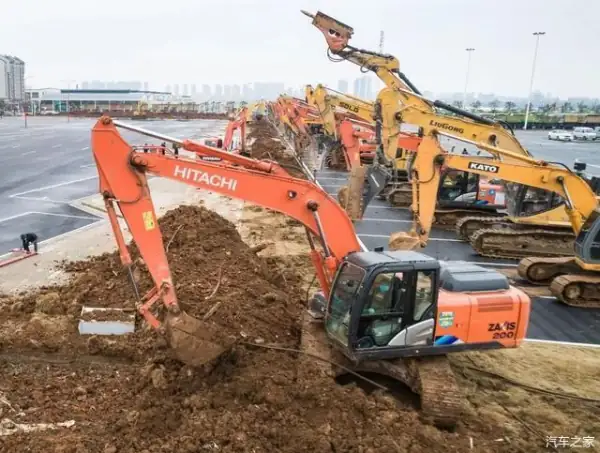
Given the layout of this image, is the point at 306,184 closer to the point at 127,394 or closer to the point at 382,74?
the point at 127,394

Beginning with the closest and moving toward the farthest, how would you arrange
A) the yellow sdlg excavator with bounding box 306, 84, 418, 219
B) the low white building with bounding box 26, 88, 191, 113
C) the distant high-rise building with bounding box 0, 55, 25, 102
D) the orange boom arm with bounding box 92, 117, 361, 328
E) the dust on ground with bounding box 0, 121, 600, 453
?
the dust on ground with bounding box 0, 121, 600, 453
the orange boom arm with bounding box 92, 117, 361, 328
the yellow sdlg excavator with bounding box 306, 84, 418, 219
the distant high-rise building with bounding box 0, 55, 25, 102
the low white building with bounding box 26, 88, 191, 113

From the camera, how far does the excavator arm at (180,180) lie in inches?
271

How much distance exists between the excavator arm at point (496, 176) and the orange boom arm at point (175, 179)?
5.33 meters

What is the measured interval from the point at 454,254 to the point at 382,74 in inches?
256

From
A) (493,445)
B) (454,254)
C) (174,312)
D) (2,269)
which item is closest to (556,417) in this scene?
(493,445)

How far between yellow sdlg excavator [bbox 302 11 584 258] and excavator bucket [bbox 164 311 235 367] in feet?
30.4

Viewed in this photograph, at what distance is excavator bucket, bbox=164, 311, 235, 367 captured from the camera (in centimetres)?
698

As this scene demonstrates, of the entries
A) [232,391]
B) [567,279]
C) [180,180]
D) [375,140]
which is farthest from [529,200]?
[180,180]

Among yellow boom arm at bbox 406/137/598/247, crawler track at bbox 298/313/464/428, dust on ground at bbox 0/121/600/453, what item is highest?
yellow boom arm at bbox 406/137/598/247

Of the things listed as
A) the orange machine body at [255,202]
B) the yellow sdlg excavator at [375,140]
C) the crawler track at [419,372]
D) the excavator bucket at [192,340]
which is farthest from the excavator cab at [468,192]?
the excavator bucket at [192,340]

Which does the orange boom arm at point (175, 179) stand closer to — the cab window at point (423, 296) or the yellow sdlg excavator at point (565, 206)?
the cab window at point (423, 296)

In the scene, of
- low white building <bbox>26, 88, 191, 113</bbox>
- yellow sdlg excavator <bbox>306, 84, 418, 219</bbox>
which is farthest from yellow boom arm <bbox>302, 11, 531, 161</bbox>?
low white building <bbox>26, 88, 191, 113</bbox>

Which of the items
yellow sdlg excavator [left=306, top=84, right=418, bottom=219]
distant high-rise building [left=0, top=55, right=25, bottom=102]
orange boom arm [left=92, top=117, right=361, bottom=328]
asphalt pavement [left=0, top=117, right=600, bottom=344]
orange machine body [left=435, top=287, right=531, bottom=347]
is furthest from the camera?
distant high-rise building [left=0, top=55, right=25, bottom=102]

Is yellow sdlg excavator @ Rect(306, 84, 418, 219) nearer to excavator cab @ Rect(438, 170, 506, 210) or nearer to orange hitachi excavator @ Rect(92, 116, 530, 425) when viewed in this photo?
excavator cab @ Rect(438, 170, 506, 210)
